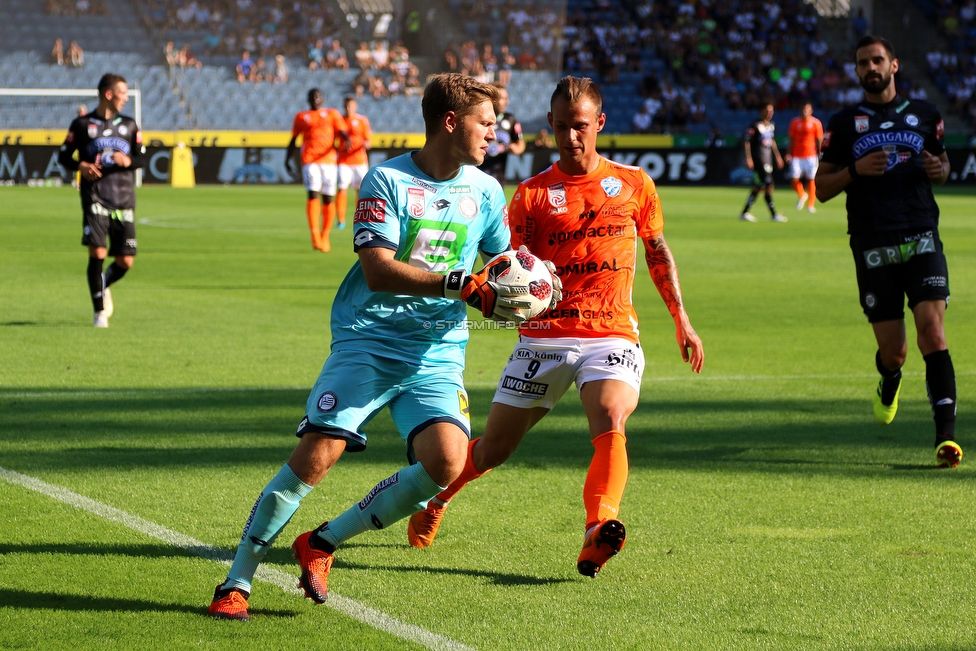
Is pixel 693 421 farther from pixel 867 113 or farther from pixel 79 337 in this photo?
pixel 79 337

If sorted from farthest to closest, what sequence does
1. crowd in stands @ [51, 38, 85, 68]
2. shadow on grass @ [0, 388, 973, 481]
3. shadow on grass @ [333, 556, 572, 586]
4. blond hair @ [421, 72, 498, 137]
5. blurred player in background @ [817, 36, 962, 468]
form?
crowd in stands @ [51, 38, 85, 68] < blurred player in background @ [817, 36, 962, 468] < shadow on grass @ [0, 388, 973, 481] < shadow on grass @ [333, 556, 572, 586] < blond hair @ [421, 72, 498, 137]

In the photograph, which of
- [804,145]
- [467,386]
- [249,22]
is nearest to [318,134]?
[467,386]

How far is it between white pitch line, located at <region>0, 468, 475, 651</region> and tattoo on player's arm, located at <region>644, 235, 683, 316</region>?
1879 mm

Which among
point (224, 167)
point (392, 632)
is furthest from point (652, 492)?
point (224, 167)

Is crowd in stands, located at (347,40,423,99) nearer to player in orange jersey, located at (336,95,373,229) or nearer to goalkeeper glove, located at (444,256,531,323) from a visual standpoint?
player in orange jersey, located at (336,95,373,229)

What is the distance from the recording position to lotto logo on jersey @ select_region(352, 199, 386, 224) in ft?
14.6

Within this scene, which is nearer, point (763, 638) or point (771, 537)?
point (763, 638)

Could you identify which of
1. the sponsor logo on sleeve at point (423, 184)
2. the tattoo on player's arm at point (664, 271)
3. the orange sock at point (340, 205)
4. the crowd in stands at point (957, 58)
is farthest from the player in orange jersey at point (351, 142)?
the crowd in stands at point (957, 58)

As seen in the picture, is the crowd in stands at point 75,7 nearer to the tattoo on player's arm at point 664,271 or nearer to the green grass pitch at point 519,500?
the green grass pitch at point 519,500

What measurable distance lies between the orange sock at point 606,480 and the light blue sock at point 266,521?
1056 mm

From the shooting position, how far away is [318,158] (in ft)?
67.9

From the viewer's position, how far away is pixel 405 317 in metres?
4.65

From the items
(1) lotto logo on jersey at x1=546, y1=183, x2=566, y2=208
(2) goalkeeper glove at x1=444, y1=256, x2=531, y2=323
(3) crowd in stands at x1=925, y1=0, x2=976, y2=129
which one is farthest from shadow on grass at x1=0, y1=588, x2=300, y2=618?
(3) crowd in stands at x1=925, y1=0, x2=976, y2=129

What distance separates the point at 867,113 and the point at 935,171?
52 centimetres
